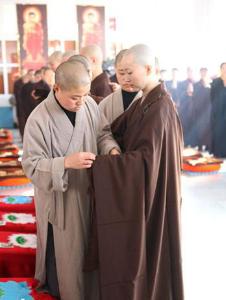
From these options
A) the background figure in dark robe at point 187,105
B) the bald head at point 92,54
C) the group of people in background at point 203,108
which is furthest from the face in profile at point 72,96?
the background figure in dark robe at point 187,105

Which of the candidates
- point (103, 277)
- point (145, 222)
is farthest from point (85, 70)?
point (103, 277)

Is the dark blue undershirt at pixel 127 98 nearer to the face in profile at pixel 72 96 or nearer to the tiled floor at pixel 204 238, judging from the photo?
the face in profile at pixel 72 96

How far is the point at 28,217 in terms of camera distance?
304 cm

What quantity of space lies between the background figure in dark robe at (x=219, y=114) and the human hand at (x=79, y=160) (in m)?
5.12

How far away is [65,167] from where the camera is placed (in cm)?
170

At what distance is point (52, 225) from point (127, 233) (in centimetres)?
38

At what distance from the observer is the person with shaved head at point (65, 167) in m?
A: 1.68

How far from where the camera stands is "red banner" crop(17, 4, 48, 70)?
10117mm

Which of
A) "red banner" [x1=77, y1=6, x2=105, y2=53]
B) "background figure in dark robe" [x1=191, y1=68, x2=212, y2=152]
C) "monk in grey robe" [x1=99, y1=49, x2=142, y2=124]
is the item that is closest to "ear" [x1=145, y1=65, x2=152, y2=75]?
"monk in grey robe" [x1=99, y1=49, x2=142, y2=124]

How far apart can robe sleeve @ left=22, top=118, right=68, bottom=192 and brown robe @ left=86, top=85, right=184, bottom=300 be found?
0.49 ft

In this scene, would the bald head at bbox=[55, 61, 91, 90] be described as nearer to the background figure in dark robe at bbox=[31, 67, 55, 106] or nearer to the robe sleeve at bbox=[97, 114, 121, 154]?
the robe sleeve at bbox=[97, 114, 121, 154]

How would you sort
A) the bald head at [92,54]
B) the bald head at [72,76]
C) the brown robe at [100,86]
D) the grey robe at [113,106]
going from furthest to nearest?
the brown robe at [100,86], the bald head at [92,54], the grey robe at [113,106], the bald head at [72,76]

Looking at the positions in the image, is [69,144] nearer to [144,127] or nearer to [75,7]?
[144,127]

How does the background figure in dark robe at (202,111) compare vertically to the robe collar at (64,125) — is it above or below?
below
